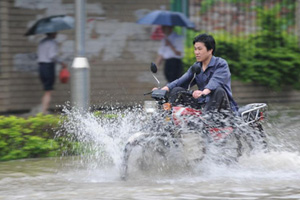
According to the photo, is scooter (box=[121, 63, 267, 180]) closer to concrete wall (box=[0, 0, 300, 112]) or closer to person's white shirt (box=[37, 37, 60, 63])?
concrete wall (box=[0, 0, 300, 112])

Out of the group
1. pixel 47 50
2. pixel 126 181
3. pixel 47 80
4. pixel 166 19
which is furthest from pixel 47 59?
pixel 126 181

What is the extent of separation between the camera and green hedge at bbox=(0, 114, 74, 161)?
30.3 feet

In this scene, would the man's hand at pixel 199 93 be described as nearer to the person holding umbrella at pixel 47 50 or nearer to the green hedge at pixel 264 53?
the person holding umbrella at pixel 47 50

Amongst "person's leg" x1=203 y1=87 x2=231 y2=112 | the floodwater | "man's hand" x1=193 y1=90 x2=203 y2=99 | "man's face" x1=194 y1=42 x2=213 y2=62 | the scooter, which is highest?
"man's face" x1=194 y1=42 x2=213 y2=62

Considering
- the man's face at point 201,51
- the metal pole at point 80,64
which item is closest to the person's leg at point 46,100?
the metal pole at point 80,64

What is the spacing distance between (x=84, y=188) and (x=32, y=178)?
1014 millimetres

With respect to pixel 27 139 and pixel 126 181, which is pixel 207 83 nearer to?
pixel 126 181

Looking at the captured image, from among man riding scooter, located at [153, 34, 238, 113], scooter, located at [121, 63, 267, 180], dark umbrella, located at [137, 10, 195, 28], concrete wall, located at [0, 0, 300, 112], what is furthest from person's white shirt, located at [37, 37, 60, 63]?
scooter, located at [121, 63, 267, 180]

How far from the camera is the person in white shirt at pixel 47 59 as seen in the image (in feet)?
42.8

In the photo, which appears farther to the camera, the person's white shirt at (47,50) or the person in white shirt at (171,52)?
the person in white shirt at (171,52)

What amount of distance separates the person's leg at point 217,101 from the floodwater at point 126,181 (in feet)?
2.05

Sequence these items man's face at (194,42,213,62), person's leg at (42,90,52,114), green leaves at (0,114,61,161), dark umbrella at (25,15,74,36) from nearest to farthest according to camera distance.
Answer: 1. man's face at (194,42,213,62)
2. green leaves at (0,114,61,161)
3. dark umbrella at (25,15,74,36)
4. person's leg at (42,90,52,114)

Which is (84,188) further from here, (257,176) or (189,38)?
(189,38)

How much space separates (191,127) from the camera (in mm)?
7629
